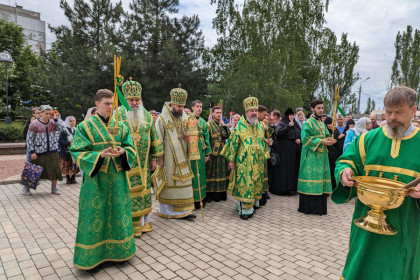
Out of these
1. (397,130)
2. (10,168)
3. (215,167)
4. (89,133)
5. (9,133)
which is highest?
(397,130)

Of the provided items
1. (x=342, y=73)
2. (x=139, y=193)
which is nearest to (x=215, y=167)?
(x=139, y=193)

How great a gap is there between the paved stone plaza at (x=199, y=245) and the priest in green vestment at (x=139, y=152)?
361 mm

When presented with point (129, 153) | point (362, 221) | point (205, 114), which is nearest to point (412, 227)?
point (362, 221)

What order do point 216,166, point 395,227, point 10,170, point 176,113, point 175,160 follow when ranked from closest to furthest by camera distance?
point 395,227, point 175,160, point 176,113, point 216,166, point 10,170

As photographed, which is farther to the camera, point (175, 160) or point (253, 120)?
point (253, 120)

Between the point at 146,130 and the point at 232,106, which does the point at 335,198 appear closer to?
the point at 146,130

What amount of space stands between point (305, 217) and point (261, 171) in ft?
4.22

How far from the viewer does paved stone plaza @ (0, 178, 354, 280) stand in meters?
3.46

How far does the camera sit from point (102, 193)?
11.0 ft

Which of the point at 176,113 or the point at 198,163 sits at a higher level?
the point at 176,113

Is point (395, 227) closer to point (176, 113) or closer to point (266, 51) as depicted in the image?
point (176, 113)

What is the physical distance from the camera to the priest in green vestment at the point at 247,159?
17.7 feet

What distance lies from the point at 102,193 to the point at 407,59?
120 ft

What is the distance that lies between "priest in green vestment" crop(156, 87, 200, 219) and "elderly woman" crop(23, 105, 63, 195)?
3.15 m
